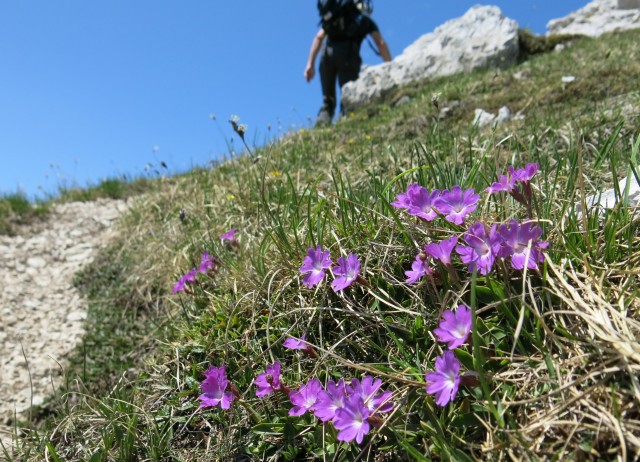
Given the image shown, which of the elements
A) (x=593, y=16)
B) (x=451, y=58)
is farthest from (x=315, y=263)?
(x=593, y=16)

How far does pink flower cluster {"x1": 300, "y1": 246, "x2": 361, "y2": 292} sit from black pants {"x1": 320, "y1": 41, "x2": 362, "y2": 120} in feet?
29.4

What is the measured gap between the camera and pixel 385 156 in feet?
14.6

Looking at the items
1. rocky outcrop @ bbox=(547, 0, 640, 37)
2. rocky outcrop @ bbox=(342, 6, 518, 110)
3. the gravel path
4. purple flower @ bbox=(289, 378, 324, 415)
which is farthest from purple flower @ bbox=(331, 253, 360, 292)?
rocky outcrop @ bbox=(547, 0, 640, 37)

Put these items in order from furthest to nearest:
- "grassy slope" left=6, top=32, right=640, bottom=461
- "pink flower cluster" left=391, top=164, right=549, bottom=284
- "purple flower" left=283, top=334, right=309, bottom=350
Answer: "purple flower" left=283, top=334, right=309, bottom=350 → "pink flower cluster" left=391, top=164, right=549, bottom=284 → "grassy slope" left=6, top=32, right=640, bottom=461

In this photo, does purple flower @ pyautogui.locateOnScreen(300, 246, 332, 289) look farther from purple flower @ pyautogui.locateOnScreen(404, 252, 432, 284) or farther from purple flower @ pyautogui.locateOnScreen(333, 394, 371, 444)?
purple flower @ pyautogui.locateOnScreen(333, 394, 371, 444)

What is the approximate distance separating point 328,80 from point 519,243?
10064 millimetres

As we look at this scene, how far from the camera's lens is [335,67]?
11.1 metres

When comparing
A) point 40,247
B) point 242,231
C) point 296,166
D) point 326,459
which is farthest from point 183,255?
point 40,247

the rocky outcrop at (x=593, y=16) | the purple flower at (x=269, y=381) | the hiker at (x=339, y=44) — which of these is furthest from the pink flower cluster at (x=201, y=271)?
the rocky outcrop at (x=593, y=16)

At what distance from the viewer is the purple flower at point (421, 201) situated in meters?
1.88

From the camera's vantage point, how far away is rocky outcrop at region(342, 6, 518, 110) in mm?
11109

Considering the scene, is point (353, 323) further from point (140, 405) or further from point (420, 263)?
point (140, 405)

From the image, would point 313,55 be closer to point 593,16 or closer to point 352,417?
point 352,417

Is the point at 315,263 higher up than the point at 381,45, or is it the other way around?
the point at 381,45
